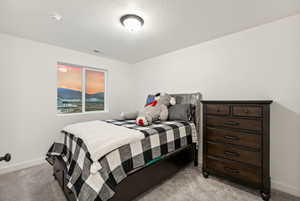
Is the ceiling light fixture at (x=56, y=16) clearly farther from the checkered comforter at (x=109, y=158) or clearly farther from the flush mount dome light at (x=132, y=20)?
the checkered comforter at (x=109, y=158)

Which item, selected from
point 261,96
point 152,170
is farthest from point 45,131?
point 261,96

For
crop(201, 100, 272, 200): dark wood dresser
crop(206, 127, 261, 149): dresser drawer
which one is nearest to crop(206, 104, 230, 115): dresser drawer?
crop(201, 100, 272, 200): dark wood dresser

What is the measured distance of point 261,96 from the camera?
1.91 m

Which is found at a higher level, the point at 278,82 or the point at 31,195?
the point at 278,82

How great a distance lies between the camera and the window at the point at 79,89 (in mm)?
2920

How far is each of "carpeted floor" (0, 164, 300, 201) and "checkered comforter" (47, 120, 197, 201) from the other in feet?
1.27

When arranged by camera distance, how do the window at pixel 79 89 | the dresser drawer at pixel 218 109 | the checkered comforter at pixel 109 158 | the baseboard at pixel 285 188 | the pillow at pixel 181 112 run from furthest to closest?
the window at pixel 79 89
the pillow at pixel 181 112
the dresser drawer at pixel 218 109
the baseboard at pixel 285 188
the checkered comforter at pixel 109 158

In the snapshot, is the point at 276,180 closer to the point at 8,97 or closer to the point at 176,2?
the point at 176,2

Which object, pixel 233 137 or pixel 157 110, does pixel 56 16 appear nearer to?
pixel 157 110

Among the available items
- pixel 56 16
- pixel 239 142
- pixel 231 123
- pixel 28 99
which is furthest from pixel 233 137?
pixel 28 99

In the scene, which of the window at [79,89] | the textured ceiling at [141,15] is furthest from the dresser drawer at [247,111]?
the window at [79,89]

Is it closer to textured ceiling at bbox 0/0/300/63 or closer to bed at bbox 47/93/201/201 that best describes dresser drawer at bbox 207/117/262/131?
bed at bbox 47/93/201/201

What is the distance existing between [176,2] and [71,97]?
9.29 feet

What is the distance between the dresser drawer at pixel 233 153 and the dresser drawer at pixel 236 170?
0.08 m
